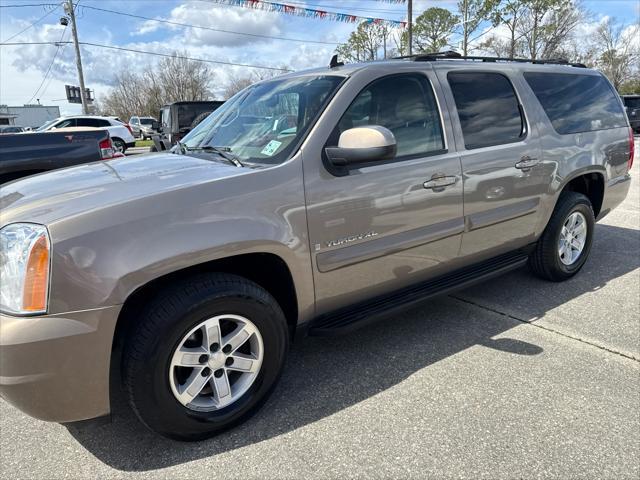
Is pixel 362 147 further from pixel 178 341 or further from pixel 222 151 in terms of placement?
pixel 178 341

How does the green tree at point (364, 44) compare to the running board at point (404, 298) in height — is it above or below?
above

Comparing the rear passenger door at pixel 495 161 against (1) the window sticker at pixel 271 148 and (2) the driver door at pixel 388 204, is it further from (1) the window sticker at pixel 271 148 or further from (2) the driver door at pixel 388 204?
(1) the window sticker at pixel 271 148

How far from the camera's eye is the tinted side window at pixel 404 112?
2836mm

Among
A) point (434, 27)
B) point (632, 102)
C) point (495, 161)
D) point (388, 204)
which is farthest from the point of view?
point (434, 27)

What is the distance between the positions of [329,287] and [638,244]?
4.48 m

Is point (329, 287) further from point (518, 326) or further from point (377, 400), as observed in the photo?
point (518, 326)

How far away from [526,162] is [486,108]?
0.53 m

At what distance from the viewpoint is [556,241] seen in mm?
4031

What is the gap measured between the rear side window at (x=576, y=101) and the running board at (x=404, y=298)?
1.23 m

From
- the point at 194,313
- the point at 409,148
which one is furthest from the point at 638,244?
the point at 194,313

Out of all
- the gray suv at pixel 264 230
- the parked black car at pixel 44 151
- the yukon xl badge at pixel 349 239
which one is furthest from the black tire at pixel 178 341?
the parked black car at pixel 44 151

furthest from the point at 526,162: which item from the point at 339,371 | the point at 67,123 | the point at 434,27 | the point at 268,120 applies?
the point at 434,27

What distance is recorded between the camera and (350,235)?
8.68ft

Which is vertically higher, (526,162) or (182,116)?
(182,116)
